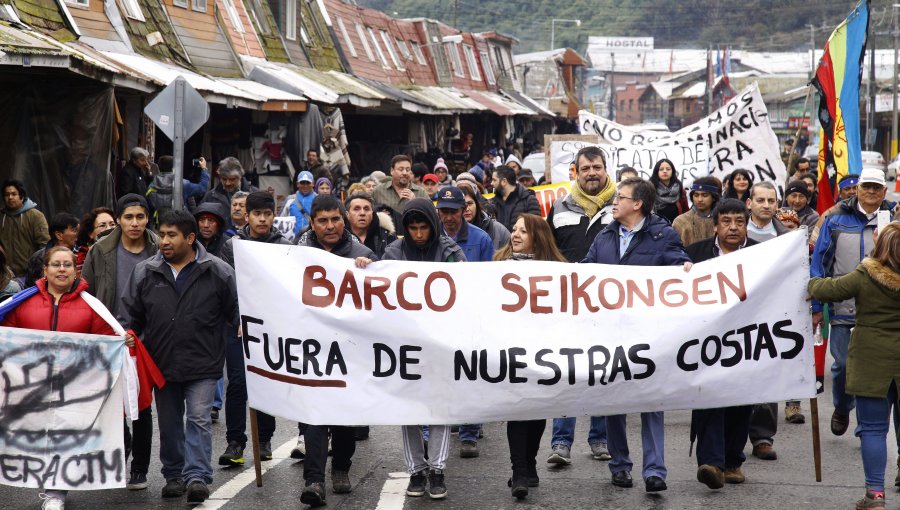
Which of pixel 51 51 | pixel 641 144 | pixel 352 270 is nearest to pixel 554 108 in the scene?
pixel 641 144

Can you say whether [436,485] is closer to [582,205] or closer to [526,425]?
[526,425]

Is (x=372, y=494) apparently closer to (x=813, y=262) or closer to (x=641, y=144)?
(x=813, y=262)

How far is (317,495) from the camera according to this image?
6.86 m

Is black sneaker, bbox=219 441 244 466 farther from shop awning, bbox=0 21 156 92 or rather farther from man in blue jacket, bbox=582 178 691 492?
shop awning, bbox=0 21 156 92

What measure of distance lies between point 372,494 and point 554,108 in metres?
56.7

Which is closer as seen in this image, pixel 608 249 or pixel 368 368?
pixel 368 368

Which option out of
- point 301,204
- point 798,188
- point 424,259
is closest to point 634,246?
point 424,259

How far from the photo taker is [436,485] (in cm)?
719

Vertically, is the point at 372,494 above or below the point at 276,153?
below

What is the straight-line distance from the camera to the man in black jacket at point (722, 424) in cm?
733

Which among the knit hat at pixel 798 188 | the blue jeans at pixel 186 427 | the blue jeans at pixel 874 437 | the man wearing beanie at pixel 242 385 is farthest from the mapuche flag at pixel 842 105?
the blue jeans at pixel 186 427

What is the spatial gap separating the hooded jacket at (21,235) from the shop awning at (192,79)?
3.27 meters

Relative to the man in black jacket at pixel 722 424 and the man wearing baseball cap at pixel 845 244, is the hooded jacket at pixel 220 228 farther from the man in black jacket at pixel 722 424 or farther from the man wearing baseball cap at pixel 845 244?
the man wearing baseball cap at pixel 845 244

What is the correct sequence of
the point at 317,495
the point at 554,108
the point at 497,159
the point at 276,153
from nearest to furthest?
1. the point at 317,495
2. the point at 276,153
3. the point at 497,159
4. the point at 554,108
